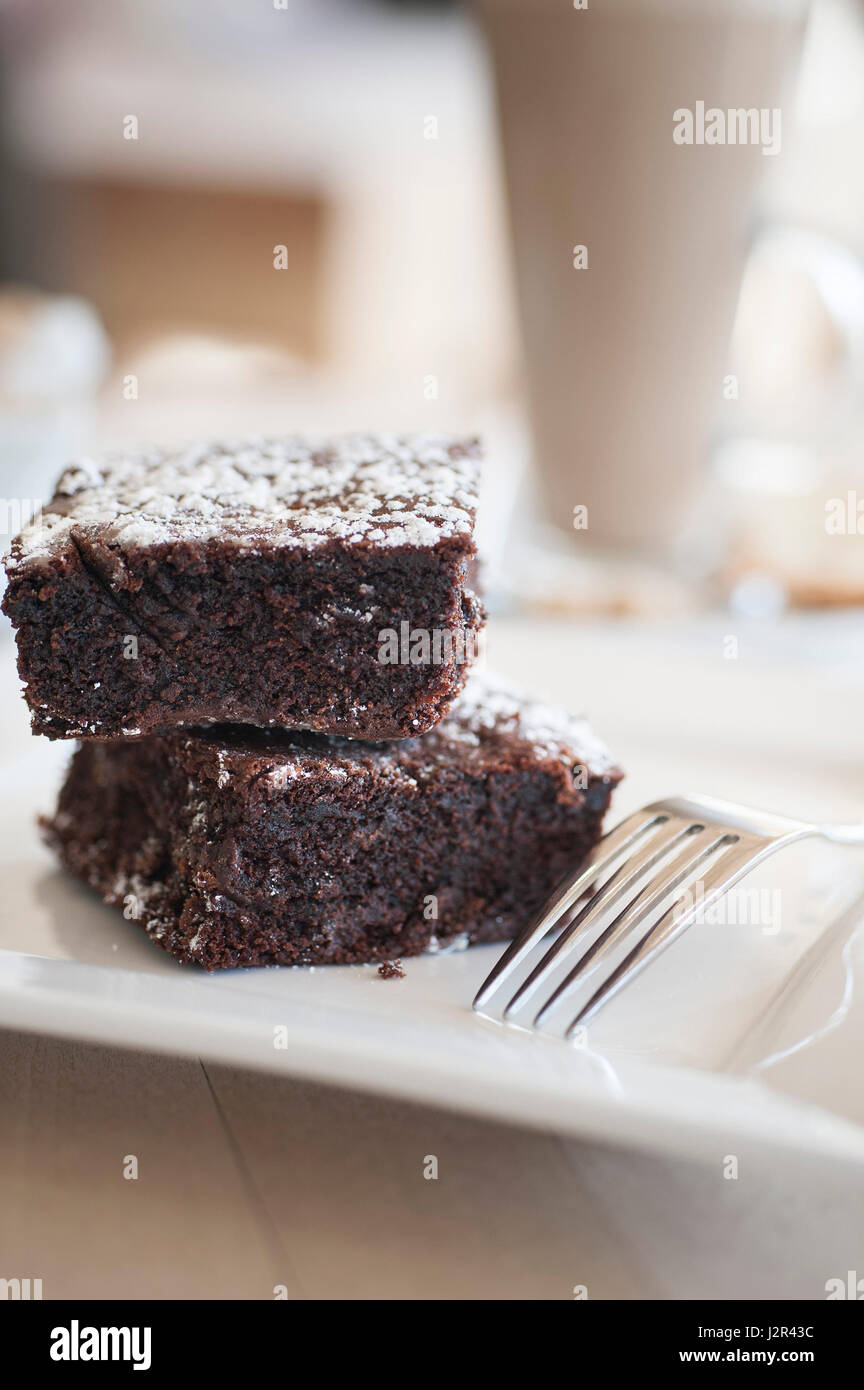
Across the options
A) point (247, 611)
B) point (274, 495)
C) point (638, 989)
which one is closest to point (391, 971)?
point (638, 989)

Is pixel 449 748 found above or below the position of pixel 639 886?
above

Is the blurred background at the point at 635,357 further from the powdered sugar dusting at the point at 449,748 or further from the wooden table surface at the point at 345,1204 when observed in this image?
the wooden table surface at the point at 345,1204

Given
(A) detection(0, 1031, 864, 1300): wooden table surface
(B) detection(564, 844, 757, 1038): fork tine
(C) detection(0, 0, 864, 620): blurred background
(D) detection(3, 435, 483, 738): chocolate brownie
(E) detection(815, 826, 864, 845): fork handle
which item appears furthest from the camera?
(C) detection(0, 0, 864, 620): blurred background

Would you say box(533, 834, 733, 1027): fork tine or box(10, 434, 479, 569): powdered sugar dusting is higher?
box(10, 434, 479, 569): powdered sugar dusting

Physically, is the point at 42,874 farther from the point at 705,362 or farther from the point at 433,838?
the point at 705,362

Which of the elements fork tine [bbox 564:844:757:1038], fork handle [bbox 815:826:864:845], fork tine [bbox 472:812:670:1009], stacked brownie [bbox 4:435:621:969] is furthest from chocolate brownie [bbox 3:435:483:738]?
fork handle [bbox 815:826:864:845]

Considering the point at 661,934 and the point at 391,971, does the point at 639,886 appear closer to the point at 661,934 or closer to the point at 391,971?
the point at 661,934

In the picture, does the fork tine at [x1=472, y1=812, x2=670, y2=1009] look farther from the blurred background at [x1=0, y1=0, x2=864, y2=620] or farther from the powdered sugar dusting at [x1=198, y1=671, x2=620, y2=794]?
the blurred background at [x1=0, y1=0, x2=864, y2=620]
